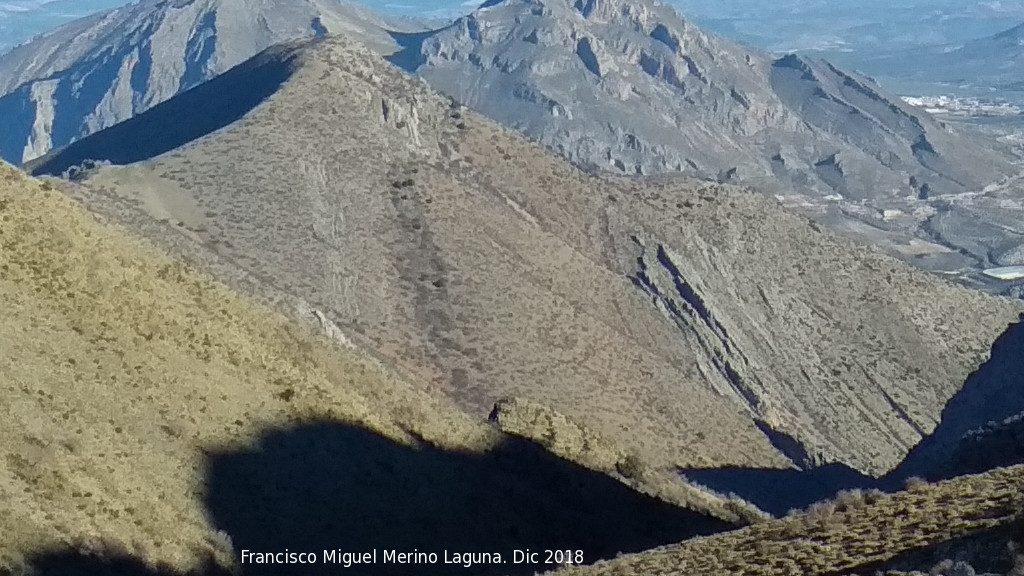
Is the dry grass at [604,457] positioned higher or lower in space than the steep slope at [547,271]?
higher

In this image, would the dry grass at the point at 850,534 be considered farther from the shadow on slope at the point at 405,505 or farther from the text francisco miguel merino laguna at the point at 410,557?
the shadow on slope at the point at 405,505

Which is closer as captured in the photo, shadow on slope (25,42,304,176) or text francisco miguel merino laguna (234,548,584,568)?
text francisco miguel merino laguna (234,548,584,568)

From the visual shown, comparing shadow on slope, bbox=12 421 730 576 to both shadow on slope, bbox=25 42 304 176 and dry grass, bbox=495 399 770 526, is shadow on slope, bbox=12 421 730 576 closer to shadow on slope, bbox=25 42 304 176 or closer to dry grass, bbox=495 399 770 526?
dry grass, bbox=495 399 770 526

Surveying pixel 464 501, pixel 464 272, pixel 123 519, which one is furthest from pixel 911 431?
pixel 123 519

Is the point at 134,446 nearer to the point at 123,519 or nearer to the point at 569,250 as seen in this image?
the point at 123,519

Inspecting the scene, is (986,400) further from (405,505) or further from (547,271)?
(405,505)

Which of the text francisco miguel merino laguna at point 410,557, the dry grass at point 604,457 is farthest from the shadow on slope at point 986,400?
the text francisco miguel merino laguna at point 410,557

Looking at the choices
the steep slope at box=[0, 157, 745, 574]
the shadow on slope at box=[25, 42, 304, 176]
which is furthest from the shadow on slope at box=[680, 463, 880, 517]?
the shadow on slope at box=[25, 42, 304, 176]
